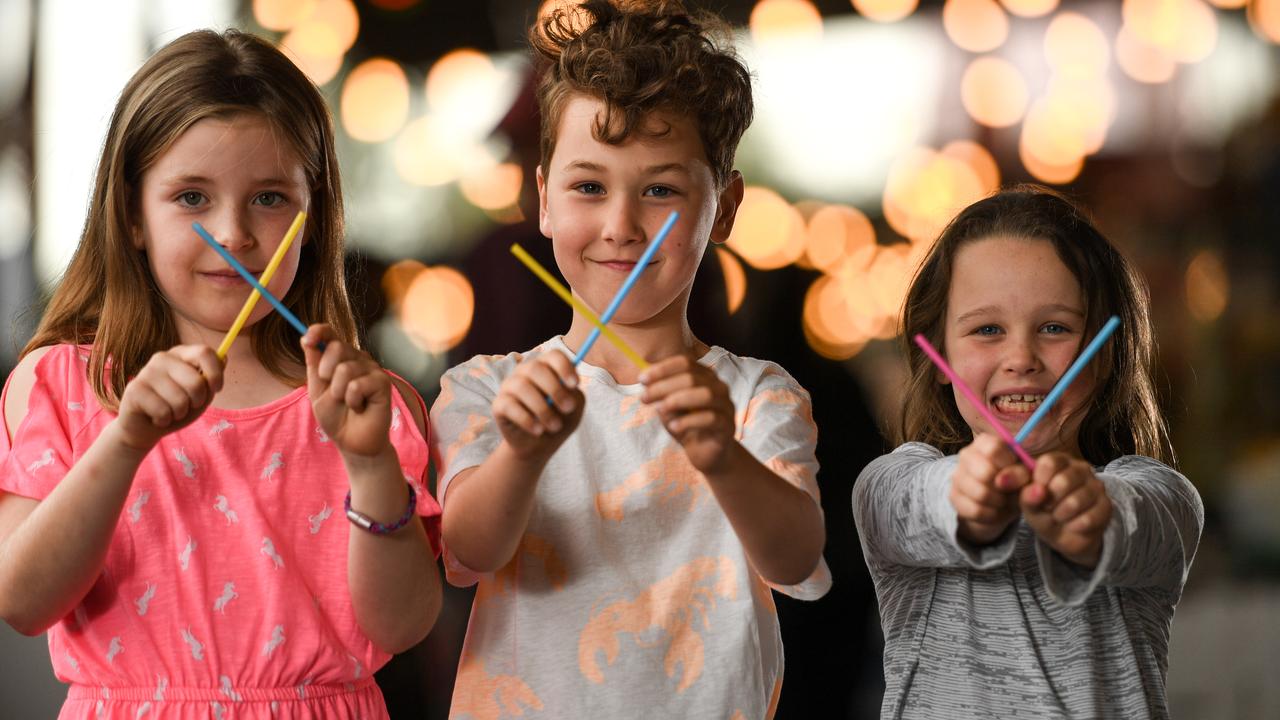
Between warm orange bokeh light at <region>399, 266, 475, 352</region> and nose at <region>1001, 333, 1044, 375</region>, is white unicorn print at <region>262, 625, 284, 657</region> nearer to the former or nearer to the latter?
nose at <region>1001, 333, 1044, 375</region>

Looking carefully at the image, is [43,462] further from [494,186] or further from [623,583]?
[494,186]

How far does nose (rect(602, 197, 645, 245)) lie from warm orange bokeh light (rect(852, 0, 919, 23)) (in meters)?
1.38

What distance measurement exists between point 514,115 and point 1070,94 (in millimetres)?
1021

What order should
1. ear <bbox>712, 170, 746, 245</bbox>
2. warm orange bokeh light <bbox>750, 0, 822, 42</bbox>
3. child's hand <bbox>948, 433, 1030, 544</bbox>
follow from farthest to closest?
1. warm orange bokeh light <bbox>750, 0, 822, 42</bbox>
2. ear <bbox>712, 170, 746, 245</bbox>
3. child's hand <bbox>948, 433, 1030, 544</bbox>

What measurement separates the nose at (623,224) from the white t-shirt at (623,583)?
0.14 metres

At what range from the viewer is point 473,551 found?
3.73 ft

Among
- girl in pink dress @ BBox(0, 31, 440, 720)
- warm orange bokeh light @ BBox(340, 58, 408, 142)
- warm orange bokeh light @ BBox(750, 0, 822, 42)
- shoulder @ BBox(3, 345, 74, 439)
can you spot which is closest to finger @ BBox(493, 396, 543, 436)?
girl in pink dress @ BBox(0, 31, 440, 720)

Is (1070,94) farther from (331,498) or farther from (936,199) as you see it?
(331,498)

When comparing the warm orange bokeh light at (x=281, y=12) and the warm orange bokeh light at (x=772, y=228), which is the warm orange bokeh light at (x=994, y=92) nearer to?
the warm orange bokeh light at (x=772, y=228)

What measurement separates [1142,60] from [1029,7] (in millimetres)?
232

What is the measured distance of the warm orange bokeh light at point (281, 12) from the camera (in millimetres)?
2279

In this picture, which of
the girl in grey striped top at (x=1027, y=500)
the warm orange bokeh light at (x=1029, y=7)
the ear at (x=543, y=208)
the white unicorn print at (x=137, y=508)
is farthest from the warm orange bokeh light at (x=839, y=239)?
the white unicorn print at (x=137, y=508)

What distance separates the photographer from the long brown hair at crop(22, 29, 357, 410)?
3.89 ft

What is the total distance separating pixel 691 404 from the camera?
1.01 metres
